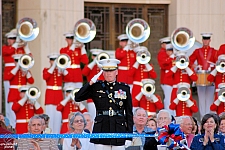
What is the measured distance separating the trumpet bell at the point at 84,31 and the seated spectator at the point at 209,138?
6865 millimetres

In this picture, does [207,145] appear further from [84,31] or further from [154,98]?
[84,31]

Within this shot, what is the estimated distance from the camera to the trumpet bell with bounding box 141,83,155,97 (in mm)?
16094

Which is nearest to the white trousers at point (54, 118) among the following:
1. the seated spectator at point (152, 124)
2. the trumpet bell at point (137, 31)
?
the trumpet bell at point (137, 31)

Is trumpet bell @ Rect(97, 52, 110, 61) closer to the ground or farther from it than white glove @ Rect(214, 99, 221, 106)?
farther from it

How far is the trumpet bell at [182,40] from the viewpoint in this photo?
666 inches

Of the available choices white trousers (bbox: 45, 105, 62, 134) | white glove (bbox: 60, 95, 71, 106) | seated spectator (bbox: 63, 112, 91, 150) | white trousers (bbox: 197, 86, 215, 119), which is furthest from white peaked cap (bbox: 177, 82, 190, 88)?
seated spectator (bbox: 63, 112, 91, 150)

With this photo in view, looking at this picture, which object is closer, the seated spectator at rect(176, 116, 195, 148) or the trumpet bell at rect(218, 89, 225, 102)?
the seated spectator at rect(176, 116, 195, 148)

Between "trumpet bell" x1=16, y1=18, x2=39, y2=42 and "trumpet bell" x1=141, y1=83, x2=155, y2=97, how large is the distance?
216cm

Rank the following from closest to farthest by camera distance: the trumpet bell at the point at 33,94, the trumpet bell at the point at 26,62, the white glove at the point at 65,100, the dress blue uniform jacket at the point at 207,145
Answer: the dress blue uniform jacket at the point at 207,145 → the trumpet bell at the point at 33,94 → the white glove at the point at 65,100 → the trumpet bell at the point at 26,62

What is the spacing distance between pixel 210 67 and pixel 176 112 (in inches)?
47.0

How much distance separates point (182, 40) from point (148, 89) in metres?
1.43

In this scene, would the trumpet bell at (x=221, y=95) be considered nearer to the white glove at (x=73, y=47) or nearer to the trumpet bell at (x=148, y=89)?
the trumpet bell at (x=148, y=89)

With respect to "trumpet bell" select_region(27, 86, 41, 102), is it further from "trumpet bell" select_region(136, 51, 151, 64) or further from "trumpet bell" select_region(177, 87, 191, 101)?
"trumpet bell" select_region(177, 87, 191, 101)

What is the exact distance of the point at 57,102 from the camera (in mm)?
16578
